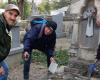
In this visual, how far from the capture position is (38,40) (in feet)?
23.7

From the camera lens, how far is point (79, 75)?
8.24 metres

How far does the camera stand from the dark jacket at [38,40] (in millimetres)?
6992

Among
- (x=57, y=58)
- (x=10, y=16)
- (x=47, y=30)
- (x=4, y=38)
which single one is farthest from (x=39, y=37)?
(x=57, y=58)

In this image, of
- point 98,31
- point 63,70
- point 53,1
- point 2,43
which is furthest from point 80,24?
point 53,1

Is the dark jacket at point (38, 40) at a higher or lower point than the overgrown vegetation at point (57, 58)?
higher

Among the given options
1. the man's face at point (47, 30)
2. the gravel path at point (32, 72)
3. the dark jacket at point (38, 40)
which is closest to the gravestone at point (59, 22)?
the gravel path at point (32, 72)

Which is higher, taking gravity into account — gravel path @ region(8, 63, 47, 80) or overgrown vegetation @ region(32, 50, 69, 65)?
overgrown vegetation @ region(32, 50, 69, 65)

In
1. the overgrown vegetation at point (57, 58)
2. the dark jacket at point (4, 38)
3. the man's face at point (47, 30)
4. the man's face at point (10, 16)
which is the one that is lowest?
the overgrown vegetation at point (57, 58)

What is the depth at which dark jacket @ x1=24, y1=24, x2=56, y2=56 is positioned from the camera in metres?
6.99

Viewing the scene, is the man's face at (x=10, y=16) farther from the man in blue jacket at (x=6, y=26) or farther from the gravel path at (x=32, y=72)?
the gravel path at (x=32, y=72)

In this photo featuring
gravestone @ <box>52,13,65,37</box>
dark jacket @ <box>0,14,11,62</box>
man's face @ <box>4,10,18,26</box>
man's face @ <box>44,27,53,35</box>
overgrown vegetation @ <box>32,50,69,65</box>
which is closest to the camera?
dark jacket @ <box>0,14,11,62</box>

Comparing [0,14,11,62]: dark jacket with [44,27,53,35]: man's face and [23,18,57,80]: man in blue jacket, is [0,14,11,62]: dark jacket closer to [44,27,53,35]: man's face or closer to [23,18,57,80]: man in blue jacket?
[23,18,57,80]: man in blue jacket

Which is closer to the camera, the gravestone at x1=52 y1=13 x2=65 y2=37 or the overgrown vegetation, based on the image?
the overgrown vegetation

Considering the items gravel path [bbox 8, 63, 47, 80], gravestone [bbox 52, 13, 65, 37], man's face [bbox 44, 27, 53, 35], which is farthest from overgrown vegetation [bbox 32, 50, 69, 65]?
gravestone [bbox 52, 13, 65, 37]
